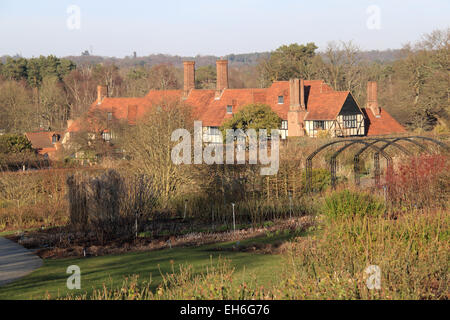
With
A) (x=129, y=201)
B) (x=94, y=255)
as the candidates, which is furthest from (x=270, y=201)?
(x=94, y=255)

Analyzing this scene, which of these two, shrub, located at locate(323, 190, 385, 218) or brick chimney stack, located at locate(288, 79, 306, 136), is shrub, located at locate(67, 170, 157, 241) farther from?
brick chimney stack, located at locate(288, 79, 306, 136)

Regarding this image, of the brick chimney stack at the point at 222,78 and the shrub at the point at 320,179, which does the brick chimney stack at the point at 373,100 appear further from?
the shrub at the point at 320,179

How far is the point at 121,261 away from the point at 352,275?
5.33 meters

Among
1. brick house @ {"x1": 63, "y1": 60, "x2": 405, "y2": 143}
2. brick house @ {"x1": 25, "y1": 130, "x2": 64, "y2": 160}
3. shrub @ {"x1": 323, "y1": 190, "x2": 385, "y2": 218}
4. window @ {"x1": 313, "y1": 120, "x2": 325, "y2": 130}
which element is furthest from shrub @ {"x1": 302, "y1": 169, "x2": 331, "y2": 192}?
brick house @ {"x1": 25, "y1": 130, "x2": 64, "y2": 160}

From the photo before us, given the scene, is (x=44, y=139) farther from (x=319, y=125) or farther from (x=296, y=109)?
(x=319, y=125)

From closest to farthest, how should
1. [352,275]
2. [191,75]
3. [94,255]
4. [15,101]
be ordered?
[352,275] → [94,255] → [191,75] → [15,101]

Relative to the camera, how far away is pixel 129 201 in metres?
14.6

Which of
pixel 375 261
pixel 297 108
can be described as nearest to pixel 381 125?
pixel 297 108

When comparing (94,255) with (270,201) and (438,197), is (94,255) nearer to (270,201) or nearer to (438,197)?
(270,201)

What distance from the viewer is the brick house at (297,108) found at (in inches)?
1706

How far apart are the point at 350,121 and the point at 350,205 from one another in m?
33.5

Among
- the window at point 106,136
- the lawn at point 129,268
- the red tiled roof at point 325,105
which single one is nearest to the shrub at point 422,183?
the lawn at point 129,268

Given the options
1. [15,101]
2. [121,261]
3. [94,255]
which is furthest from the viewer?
[15,101]

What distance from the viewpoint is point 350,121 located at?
4400cm
